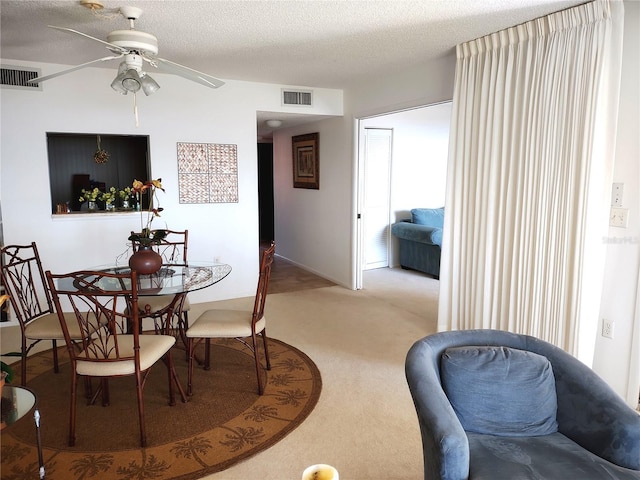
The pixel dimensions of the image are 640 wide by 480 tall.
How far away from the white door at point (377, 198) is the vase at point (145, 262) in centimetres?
389

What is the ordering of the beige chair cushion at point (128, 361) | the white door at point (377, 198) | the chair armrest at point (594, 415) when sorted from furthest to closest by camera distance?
the white door at point (377, 198) → the beige chair cushion at point (128, 361) → the chair armrest at point (594, 415)

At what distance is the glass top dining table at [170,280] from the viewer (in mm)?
2865

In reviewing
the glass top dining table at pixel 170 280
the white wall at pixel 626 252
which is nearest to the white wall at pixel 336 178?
the white wall at pixel 626 252

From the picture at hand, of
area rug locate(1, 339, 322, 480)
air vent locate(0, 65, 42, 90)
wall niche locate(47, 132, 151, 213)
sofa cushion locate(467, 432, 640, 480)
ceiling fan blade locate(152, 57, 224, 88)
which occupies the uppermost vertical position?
air vent locate(0, 65, 42, 90)

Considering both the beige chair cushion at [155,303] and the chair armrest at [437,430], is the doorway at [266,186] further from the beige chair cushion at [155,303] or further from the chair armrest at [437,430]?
the chair armrest at [437,430]

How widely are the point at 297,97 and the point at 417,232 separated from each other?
99.7 inches


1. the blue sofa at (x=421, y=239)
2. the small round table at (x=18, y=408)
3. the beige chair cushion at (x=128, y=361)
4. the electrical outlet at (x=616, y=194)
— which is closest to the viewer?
the small round table at (x=18, y=408)

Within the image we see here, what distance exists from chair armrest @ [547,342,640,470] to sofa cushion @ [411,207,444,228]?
4.95 metres

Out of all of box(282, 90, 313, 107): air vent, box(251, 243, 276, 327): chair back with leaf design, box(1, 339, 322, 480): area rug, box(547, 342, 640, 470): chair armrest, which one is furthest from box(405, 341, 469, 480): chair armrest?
box(282, 90, 313, 107): air vent

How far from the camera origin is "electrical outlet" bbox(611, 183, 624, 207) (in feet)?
9.23

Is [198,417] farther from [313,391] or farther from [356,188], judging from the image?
[356,188]

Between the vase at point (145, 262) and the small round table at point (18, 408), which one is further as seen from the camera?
the vase at point (145, 262)

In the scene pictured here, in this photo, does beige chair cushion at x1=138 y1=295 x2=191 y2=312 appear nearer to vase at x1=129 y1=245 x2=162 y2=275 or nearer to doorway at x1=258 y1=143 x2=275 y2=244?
vase at x1=129 y1=245 x2=162 y2=275

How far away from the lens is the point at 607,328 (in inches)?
116
